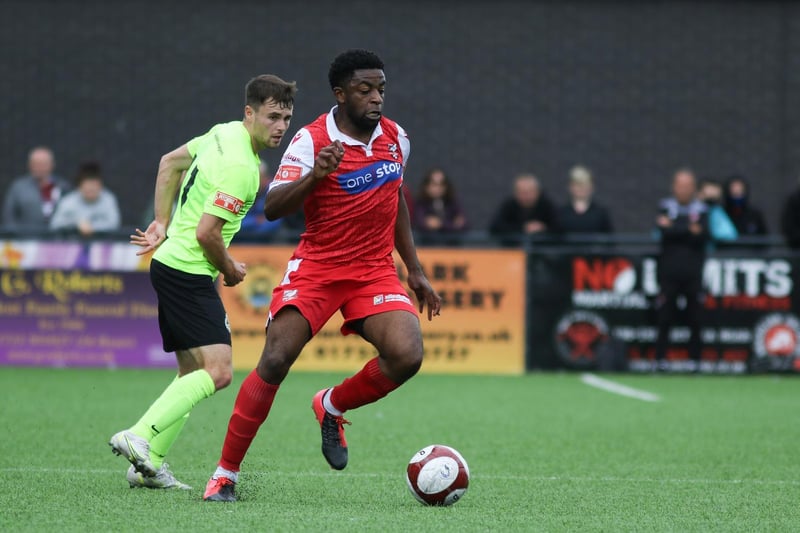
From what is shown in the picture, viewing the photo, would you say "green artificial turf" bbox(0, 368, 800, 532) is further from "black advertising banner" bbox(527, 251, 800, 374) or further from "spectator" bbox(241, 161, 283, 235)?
"spectator" bbox(241, 161, 283, 235)

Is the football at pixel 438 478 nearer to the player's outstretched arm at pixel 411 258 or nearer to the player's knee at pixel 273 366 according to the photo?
the player's knee at pixel 273 366

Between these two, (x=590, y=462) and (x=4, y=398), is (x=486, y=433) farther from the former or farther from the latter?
(x=4, y=398)

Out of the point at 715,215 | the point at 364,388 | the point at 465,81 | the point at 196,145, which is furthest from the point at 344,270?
the point at 465,81

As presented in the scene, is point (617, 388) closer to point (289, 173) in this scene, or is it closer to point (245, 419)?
point (245, 419)

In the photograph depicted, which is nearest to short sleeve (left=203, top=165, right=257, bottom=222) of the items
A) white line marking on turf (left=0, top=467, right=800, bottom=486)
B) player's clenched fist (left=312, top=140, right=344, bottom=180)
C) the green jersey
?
the green jersey

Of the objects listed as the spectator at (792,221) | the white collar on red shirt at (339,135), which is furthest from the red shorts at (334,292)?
the spectator at (792,221)

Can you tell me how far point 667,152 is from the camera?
18359 mm

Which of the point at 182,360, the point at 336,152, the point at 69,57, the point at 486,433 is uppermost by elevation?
the point at 69,57

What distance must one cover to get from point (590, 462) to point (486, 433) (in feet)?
5.12

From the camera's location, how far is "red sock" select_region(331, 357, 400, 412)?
23.1 feet

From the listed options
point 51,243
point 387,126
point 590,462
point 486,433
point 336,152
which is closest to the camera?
point 336,152

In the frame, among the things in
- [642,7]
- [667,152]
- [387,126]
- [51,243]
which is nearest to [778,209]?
[667,152]

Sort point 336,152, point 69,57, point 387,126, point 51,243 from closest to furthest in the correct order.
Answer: point 336,152, point 387,126, point 51,243, point 69,57

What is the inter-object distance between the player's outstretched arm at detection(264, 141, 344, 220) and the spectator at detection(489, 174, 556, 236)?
8.76 meters
